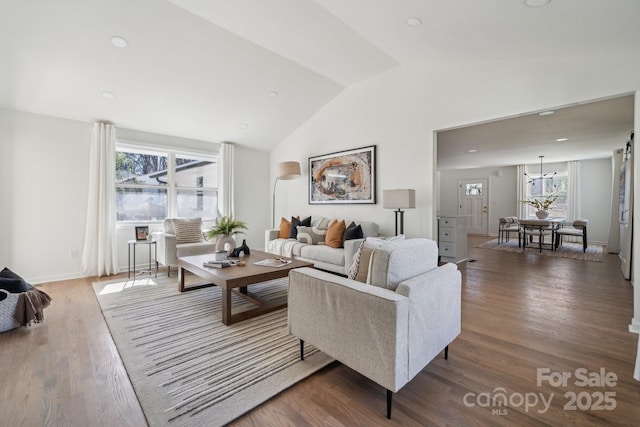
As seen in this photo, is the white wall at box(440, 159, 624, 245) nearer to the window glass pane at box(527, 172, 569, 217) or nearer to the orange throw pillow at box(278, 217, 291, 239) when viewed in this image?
the window glass pane at box(527, 172, 569, 217)

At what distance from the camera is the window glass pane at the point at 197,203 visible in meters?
5.53

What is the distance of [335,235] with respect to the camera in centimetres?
451

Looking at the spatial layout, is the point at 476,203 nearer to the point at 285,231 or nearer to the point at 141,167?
the point at 285,231

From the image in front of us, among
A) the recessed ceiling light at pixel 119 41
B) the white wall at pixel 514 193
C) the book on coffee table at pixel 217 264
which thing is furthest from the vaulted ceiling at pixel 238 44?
the white wall at pixel 514 193

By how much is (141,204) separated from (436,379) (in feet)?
17.0

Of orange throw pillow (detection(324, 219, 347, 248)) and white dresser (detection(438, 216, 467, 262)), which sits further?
white dresser (detection(438, 216, 467, 262))

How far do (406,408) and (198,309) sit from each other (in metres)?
2.29

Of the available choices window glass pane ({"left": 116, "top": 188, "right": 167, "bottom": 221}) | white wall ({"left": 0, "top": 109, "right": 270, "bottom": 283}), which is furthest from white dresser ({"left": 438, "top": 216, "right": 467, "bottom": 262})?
white wall ({"left": 0, "top": 109, "right": 270, "bottom": 283})

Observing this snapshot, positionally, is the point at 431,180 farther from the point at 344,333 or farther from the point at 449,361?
the point at 344,333

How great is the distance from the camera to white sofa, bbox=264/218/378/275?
13.0 feet

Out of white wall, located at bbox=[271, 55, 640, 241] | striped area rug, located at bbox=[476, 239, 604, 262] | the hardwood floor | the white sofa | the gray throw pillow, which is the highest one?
white wall, located at bbox=[271, 55, 640, 241]

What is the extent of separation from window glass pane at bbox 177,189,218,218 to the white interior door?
A: 27.4 ft

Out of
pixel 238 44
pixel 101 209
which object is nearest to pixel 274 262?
pixel 238 44

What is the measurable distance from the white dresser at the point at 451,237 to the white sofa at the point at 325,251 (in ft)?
5.27
